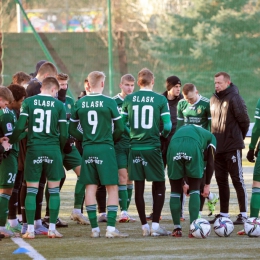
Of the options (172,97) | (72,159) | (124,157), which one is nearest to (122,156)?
(124,157)

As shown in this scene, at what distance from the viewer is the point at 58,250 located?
8789 mm

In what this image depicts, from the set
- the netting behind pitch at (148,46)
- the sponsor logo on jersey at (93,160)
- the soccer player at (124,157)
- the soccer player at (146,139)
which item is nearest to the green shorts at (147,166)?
the soccer player at (146,139)

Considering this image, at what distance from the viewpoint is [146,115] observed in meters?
10.3

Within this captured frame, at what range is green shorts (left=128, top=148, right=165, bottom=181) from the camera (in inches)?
404

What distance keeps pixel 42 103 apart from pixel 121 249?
2159 mm

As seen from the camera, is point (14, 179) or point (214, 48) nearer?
point (14, 179)

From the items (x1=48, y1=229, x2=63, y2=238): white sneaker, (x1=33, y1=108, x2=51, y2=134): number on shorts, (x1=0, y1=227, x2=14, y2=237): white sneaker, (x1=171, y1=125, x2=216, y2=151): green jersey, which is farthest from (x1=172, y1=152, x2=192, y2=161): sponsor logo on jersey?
(x1=0, y1=227, x2=14, y2=237): white sneaker

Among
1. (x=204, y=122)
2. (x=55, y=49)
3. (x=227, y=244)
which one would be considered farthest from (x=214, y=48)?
(x=227, y=244)

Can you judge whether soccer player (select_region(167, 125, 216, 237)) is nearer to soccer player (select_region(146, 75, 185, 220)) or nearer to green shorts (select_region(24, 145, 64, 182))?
green shorts (select_region(24, 145, 64, 182))

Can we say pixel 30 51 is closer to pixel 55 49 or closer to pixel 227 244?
pixel 55 49

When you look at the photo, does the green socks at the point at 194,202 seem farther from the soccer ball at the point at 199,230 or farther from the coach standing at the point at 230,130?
the coach standing at the point at 230,130

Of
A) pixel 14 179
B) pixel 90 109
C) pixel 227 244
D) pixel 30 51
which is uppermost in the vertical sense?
pixel 30 51

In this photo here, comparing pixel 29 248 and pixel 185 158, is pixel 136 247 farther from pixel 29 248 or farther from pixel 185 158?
pixel 185 158

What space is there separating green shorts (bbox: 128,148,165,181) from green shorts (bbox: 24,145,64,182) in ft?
3.10
